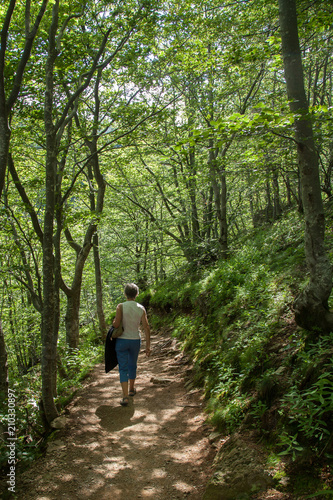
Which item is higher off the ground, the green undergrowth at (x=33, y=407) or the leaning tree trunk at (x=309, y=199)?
the leaning tree trunk at (x=309, y=199)

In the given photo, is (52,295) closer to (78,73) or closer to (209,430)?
(209,430)

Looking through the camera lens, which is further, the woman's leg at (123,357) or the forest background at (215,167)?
the woman's leg at (123,357)

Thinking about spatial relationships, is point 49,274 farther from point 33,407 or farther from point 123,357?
point 33,407

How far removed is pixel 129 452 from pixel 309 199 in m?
4.12

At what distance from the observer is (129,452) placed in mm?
4164

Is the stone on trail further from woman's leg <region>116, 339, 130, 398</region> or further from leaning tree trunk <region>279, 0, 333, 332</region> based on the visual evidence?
woman's leg <region>116, 339, 130, 398</region>

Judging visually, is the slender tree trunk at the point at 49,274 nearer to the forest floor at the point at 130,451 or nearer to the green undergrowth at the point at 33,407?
the green undergrowth at the point at 33,407

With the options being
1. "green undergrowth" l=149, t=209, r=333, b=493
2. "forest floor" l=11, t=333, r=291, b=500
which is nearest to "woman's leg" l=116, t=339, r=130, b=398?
"forest floor" l=11, t=333, r=291, b=500

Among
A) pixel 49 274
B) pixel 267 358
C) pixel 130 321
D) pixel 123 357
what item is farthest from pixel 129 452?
pixel 49 274

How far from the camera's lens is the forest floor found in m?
3.36

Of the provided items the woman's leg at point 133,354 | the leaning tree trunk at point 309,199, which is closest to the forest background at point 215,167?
the leaning tree trunk at point 309,199

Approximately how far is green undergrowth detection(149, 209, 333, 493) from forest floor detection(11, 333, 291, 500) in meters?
0.46

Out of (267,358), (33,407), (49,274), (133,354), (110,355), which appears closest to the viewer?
(267,358)

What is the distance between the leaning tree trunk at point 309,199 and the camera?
3654 mm
